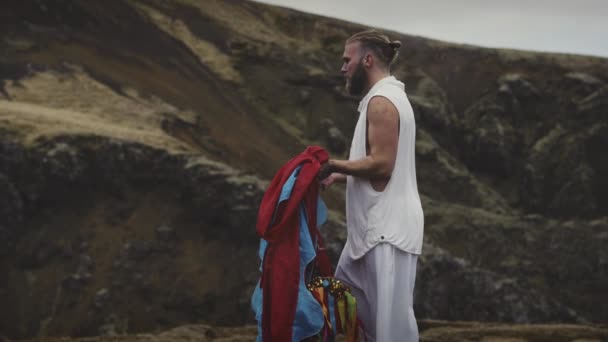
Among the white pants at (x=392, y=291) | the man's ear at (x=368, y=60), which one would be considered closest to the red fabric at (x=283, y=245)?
the white pants at (x=392, y=291)

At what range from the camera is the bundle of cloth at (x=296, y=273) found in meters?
3.88

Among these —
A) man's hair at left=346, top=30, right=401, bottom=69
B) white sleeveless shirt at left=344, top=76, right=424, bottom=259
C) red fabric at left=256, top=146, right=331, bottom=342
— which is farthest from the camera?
man's hair at left=346, top=30, right=401, bottom=69

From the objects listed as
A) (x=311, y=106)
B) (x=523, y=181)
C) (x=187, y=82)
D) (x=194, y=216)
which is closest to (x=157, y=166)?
(x=194, y=216)

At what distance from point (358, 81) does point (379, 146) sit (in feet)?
1.49

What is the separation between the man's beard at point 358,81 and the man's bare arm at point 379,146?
22 cm

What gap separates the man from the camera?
3955mm

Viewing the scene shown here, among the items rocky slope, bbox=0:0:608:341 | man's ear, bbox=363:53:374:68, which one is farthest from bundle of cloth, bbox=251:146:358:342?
rocky slope, bbox=0:0:608:341

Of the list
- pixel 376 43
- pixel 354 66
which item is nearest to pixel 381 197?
pixel 354 66

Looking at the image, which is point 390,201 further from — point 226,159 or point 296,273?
point 226,159

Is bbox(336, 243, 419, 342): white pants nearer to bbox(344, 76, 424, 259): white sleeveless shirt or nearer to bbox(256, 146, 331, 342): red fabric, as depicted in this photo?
bbox(344, 76, 424, 259): white sleeveless shirt

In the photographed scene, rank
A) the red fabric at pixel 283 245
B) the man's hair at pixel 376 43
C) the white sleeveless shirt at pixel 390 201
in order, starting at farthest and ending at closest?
the man's hair at pixel 376 43, the white sleeveless shirt at pixel 390 201, the red fabric at pixel 283 245

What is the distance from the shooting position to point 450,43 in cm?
3975

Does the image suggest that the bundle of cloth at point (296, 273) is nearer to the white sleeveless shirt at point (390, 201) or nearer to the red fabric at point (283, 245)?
the red fabric at point (283, 245)

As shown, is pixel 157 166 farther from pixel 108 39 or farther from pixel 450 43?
pixel 450 43
